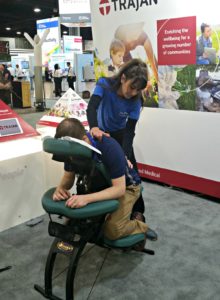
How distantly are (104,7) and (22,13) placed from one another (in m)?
20.0

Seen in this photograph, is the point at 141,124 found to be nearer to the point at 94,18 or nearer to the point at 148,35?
the point at 148,35

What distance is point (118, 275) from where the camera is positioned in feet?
7.11

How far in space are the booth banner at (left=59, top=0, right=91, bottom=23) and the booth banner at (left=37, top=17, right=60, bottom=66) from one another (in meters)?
4.73

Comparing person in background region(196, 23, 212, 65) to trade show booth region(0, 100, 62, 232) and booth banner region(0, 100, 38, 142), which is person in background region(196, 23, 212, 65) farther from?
booth banner region(0, 100, 38, 142)

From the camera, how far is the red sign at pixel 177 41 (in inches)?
124

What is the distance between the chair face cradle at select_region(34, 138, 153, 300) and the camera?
1.75m

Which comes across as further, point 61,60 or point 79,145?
point 61,60

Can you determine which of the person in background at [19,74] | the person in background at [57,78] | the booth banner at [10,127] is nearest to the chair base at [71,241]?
the booth banner at [10,127]

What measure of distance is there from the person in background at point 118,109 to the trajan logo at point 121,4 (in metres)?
1.28

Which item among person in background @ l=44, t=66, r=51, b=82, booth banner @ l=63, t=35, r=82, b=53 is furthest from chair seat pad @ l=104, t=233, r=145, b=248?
booth banner @ l=63, t=35, r=82, b=53

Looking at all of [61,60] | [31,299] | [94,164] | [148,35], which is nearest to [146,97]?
[148,35]

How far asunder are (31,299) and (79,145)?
3.04 feet

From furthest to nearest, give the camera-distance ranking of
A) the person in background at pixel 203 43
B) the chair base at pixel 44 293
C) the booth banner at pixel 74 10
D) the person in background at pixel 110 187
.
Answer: the booth banner at pixel 74 10 → the person in background at pixel 203 43 → the chair base at pixel 44 293 → the person in background at pixel 110 187

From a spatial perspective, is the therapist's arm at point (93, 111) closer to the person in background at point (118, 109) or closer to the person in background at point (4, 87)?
the person in background at point (118, 109)
